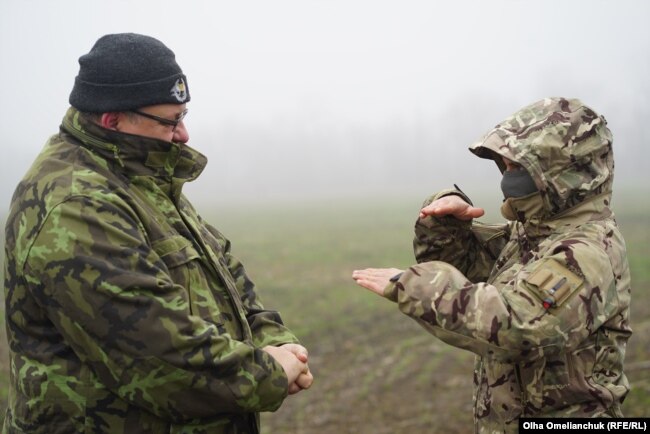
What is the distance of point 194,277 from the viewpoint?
2.78 metres

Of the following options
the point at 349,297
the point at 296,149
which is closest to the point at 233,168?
the point at 296,149

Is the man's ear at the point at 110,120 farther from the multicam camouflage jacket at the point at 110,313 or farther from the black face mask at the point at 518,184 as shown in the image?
the black face mask at the point at 518,184

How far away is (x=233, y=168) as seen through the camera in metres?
142

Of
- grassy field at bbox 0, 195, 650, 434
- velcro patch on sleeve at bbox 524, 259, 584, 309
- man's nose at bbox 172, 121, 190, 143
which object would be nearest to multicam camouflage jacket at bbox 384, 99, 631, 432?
velcro patch on sleeve at bbox 524, 259, 584, 309

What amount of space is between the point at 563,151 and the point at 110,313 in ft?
7.94

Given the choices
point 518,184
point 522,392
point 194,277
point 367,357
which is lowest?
point 367,357

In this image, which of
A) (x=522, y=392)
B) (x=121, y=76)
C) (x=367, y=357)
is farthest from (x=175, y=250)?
(x=367, y=357)

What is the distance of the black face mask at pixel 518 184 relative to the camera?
314 centimetres

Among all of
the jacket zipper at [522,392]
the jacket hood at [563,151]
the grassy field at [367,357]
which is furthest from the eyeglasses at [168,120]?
the grassy field at [367,357]

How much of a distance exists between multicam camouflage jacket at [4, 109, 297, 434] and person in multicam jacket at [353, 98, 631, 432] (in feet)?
3.13

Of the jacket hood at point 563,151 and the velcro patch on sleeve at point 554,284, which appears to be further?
the jacket hood at point 563,151

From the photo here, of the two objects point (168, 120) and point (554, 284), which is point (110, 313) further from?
point (554, 284)

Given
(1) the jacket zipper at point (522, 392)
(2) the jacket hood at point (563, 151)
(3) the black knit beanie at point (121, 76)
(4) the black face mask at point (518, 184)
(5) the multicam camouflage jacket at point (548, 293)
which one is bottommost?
(1) the jacket zipper at point (522, 392)

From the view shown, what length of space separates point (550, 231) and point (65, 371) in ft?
8.58
